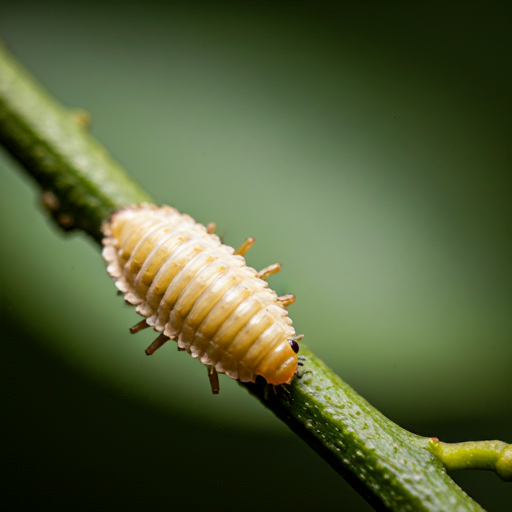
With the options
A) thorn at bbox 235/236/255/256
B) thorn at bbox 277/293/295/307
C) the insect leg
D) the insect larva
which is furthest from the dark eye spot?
thorn at bbox 235/236/255/256

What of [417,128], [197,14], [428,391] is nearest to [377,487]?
[428,391]

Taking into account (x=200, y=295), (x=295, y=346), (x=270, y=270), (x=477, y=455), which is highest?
(x=270, y=270)

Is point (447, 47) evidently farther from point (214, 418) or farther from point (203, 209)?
point (214, 418)

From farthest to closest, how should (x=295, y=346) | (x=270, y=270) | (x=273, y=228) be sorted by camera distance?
(x=273, y=228)
(x=270, y=270)
(x=295, y=346)

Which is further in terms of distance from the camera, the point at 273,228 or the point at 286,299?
the point at 273,228

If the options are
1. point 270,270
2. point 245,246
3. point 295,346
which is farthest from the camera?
point 245,246

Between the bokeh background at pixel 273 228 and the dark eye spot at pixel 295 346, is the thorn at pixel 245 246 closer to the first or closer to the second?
the bokeh background at pixel 273 228

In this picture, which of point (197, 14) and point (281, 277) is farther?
point (197, 14)

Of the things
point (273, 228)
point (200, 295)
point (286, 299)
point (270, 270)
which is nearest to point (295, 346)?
point (286, 299)

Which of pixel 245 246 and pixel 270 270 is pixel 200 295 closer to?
pixel 270 270
